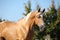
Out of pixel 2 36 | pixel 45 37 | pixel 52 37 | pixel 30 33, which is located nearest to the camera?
pixel 2 36

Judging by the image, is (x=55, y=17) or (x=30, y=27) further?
(x=55, y=17)

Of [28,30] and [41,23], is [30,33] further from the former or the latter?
[41,23]

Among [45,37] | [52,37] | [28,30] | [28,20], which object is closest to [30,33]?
[28,30]

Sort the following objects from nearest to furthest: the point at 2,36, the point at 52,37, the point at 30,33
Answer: the point at 2,36, the point at 30,33, the point at 52,37

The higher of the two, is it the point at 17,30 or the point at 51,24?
the point at 17,30

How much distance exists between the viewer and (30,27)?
892 centimetres

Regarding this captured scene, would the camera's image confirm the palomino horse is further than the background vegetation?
No

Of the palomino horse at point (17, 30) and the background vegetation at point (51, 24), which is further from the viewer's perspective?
the background vegetation at point (51, 24)

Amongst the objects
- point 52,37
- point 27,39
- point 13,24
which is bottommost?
point 52,37

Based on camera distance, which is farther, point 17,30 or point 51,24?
point 51,24

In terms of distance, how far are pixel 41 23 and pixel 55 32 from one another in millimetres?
18783

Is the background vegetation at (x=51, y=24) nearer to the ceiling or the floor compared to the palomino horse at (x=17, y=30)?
nearer to the floor

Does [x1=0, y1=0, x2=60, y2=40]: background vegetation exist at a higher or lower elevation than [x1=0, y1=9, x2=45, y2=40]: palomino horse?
lower

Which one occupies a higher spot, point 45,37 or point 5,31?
point 5,31
